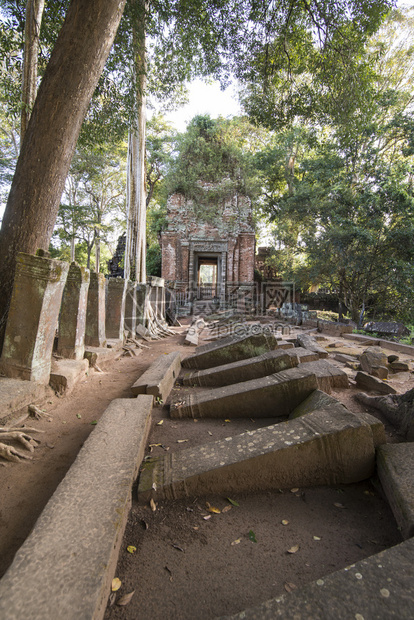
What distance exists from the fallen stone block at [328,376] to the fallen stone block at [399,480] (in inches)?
50.7

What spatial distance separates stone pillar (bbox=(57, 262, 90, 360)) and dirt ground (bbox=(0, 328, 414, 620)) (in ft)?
5.10

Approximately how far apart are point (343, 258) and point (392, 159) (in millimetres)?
4474

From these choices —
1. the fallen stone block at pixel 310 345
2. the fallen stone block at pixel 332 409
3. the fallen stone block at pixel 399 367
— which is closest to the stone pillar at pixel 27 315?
the fallen stone block at pixel 332 409

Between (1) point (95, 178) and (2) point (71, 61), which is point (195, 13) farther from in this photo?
(1) point (95, 178)

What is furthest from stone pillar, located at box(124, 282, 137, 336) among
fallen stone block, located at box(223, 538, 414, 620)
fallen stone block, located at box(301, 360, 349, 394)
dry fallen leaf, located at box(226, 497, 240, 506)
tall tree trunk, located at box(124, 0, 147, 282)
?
fallen stone block, located at box(223, 538, 414, 620)

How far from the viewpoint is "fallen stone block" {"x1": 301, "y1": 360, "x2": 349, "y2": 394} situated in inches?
119

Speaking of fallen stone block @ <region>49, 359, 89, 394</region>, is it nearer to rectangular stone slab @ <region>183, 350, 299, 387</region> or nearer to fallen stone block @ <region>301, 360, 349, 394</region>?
rectangular stone slab @ <region>183, 350, 299, 387</region>

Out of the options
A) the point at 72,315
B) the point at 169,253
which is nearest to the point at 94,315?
the point at 72,315

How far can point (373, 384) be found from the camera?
3.13 metres

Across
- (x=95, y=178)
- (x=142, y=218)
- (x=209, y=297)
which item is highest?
(x=95, y=178)

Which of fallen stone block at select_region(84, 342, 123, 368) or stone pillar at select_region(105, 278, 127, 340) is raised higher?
stone pillar at select_region(105, 278, 127, 340)

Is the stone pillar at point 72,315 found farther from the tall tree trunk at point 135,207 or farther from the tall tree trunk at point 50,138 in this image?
the tall tree trunk at point 135,207

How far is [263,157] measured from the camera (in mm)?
16625

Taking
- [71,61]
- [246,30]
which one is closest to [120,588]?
[71,61]
